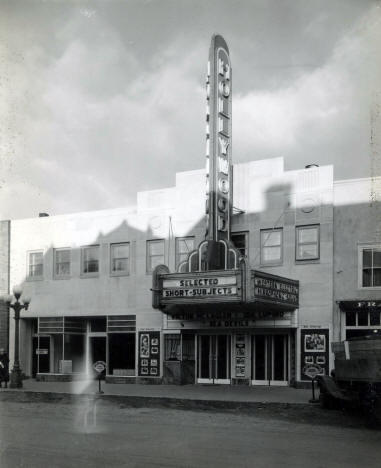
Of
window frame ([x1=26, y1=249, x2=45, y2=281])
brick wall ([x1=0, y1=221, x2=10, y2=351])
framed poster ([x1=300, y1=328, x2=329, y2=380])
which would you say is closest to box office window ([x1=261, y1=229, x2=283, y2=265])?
framed poster ([x1=300, y1=328, x2=329, y2=380])

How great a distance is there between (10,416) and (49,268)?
48.6ft

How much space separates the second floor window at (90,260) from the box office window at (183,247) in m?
4.18

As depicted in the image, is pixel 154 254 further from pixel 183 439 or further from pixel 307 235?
pixel 183 439

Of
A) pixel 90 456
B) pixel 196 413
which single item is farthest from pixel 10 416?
pixel 90 456

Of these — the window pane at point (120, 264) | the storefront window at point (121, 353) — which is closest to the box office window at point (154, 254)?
the window pane at point (120, 264)

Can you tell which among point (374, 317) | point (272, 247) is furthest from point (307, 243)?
point (374, 317)

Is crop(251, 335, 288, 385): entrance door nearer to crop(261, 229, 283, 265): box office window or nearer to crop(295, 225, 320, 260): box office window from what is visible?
crop(261, 229, 283, 265): box office window

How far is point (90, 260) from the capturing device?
97.0 ft

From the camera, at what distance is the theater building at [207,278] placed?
2388 cm

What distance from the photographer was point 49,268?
3059cm

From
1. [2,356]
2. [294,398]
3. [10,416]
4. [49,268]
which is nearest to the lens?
[10,416]

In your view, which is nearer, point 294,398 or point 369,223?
point 294,398

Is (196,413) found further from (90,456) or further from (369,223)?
(369,223)

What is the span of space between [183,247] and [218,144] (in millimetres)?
4882
